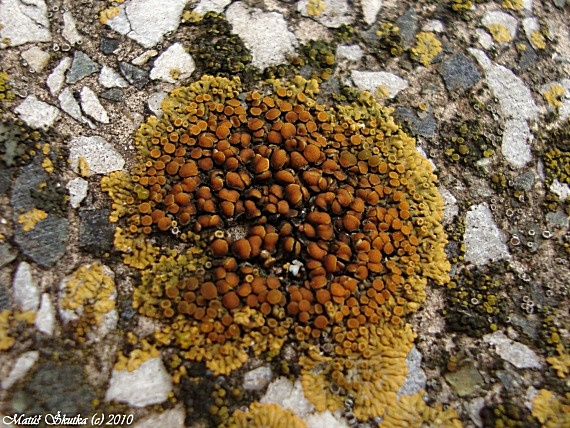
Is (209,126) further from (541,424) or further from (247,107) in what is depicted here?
(541,424)

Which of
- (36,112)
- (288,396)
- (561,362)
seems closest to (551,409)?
(561,362)

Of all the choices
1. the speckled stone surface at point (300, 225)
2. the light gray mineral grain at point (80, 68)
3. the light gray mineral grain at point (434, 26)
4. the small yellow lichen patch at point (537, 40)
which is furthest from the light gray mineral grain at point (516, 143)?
the light gray mineral grain at point (80, 68)

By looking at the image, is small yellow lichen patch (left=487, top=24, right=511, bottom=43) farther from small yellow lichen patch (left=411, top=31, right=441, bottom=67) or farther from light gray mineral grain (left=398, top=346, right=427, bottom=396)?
light gray mineral grain (left=398, top=346, right=427, bottom=396)

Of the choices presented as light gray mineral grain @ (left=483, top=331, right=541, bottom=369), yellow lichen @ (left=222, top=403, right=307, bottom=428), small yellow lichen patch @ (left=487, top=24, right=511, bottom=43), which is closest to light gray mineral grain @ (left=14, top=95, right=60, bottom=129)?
yellow lichen @ (left=222, top=403, right=307, bottom=428)

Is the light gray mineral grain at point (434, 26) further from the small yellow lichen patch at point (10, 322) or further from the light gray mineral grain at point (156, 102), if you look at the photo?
the small yellow lichen patch at point (10, 322)

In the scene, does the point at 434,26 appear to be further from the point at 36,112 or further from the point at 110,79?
the point at 36,112

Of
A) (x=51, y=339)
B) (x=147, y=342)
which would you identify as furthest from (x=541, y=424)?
(x=51, y=339)
